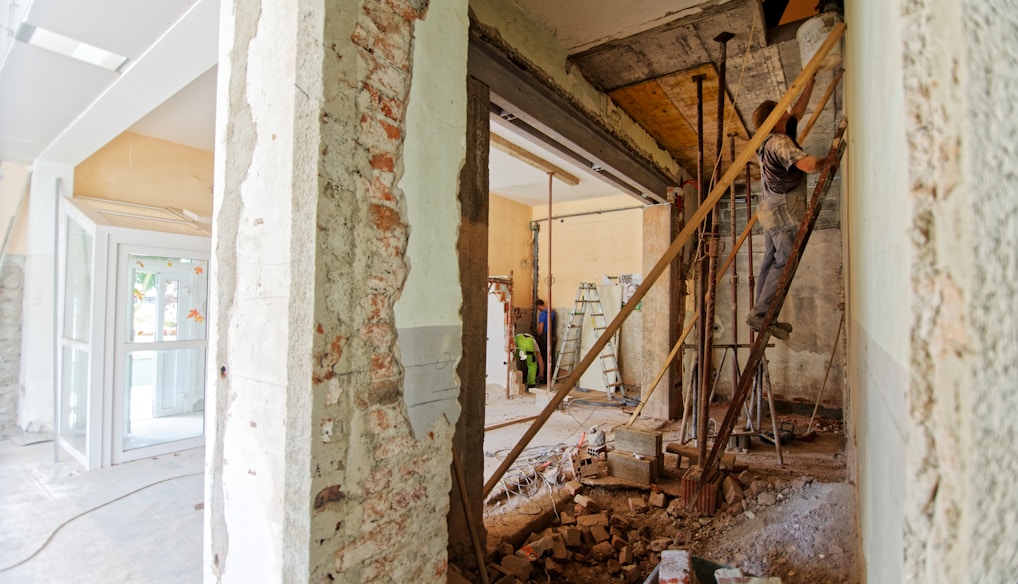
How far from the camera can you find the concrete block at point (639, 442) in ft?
12.3

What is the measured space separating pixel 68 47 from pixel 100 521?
312 centimetres

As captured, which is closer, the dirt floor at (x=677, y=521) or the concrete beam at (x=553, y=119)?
the dirt floor at (x=677, y=521)

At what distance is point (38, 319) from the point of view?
4.62 metres

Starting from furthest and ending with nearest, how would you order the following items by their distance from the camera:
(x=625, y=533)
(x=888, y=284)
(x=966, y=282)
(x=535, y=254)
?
(x=535, y=254), (x=625, y=533), (x=888, y=284), (x=966, y=282)

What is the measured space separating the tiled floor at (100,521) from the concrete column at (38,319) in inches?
20.3

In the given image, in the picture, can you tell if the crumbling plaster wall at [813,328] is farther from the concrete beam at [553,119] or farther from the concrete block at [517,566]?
the concrete block at [517,566]

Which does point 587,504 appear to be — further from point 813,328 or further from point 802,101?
point 813,328

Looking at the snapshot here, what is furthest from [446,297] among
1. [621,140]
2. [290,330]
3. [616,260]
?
[616,260]

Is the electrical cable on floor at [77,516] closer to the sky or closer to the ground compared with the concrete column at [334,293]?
closer to the ground

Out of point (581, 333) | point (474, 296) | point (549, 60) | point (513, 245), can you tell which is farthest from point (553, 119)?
point (513, 245)

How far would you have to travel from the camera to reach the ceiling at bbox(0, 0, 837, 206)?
254 cm

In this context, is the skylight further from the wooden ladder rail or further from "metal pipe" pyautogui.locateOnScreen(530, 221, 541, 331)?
"metal pipe" pyautogui.locateOnScreen(530, 221, 541, 331)

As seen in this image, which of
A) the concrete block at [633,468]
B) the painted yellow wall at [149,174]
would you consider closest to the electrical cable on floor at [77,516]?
the painted yellow wall at [149,174]

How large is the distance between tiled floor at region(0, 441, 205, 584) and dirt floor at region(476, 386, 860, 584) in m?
1.98
